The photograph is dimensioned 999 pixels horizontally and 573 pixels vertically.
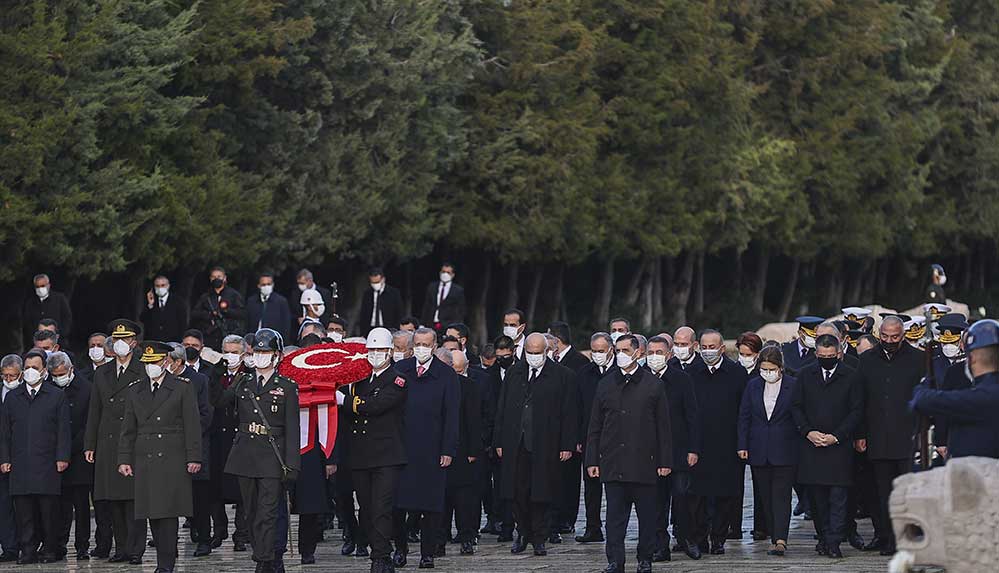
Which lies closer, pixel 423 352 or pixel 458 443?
pixel 423 352

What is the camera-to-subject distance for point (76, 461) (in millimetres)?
20688

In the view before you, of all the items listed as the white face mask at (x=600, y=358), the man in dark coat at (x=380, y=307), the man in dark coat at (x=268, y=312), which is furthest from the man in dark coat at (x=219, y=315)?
the white face mask at (x=600, y=358)

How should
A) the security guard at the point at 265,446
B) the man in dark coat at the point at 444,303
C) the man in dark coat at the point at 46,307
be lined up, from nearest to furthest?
the security guard at the point at 265,446
the man in dark coat at the point at 46,307
the man in dark coat at the point at 444,303

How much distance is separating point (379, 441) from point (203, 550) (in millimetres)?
3297

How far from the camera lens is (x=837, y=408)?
64.3ft

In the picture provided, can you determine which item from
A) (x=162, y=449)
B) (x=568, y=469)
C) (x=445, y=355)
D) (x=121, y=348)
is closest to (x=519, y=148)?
(x=568, y=469)

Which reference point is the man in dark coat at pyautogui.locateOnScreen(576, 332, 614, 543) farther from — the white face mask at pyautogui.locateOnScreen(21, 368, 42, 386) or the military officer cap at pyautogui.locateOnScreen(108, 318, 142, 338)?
the white face mask at pyautogui.locateOnScreen(21, 368, 42, 386)

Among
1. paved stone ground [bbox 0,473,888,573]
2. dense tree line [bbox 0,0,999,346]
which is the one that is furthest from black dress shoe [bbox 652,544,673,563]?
dense tree line [bbox 0,0,999,346]

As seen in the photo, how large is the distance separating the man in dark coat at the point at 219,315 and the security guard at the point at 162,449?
11.8m

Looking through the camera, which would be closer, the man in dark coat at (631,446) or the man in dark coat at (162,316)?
the man in dark coat at (631,446)

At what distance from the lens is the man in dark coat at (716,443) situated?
798 inches

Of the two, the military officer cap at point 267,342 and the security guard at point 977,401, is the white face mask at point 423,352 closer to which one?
the military officer cap at point 267,342

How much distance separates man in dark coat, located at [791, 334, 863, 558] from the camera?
63.9 ft

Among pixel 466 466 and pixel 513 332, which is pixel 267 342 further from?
pixel 513 332
